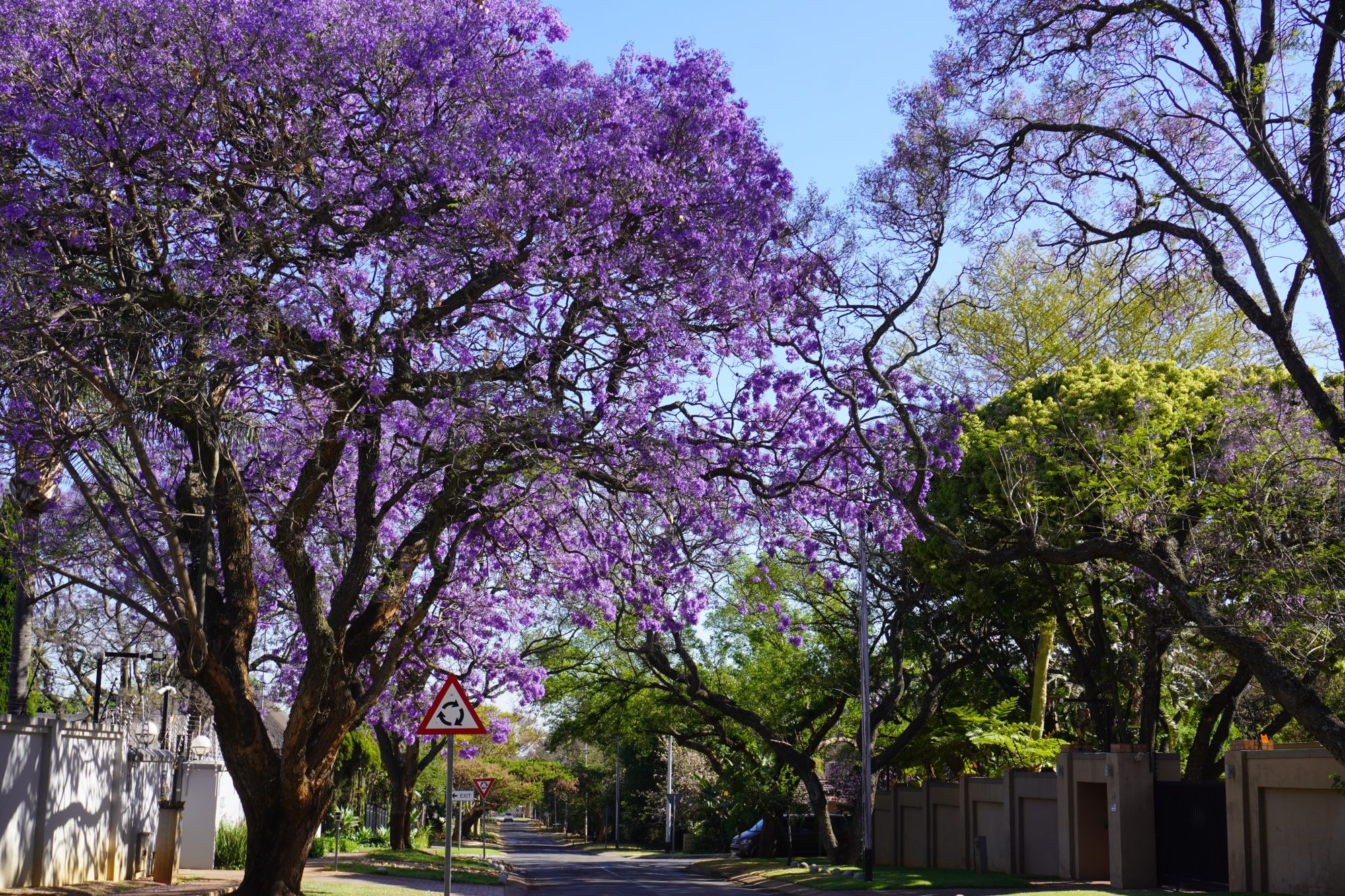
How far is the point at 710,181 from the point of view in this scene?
1372cm

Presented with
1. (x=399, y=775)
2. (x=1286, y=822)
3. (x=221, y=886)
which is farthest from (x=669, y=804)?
(x=1286, y=822)

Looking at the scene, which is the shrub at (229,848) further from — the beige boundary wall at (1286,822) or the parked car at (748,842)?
the beige boundary wall at (1286,822)

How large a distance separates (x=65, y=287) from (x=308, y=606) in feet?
14.3

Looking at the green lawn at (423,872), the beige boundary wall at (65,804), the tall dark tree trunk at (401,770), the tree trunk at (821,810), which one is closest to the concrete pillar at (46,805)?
the beige boundary wall at (65,804)

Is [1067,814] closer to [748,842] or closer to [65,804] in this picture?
[65,804]

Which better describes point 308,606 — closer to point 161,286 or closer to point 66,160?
point 161,286

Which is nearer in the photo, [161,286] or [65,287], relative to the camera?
[65,287]

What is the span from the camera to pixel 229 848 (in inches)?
1034

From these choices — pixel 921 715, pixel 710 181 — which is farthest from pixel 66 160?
pixel 921 715

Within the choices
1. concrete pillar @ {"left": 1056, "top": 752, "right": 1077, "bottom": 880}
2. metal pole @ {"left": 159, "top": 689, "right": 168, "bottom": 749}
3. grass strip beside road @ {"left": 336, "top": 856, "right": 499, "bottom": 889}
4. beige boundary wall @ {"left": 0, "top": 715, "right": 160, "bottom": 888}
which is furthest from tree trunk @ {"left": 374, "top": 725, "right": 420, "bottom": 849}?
concrete pillar @ {"left": 1056, "top": 752, "right": 1077, "bottom": 880}

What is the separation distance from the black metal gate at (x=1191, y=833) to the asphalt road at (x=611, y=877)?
27.5 ft

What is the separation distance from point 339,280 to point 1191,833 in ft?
57.8

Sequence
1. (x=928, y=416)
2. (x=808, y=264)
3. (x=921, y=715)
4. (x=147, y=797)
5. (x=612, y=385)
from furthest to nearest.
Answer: (x=921, y=715), (x=147, y=797), (x=928, y=416), (x=808, y=264), (x=612, y=385)

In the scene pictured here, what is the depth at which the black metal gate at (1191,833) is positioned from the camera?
69.8ft
